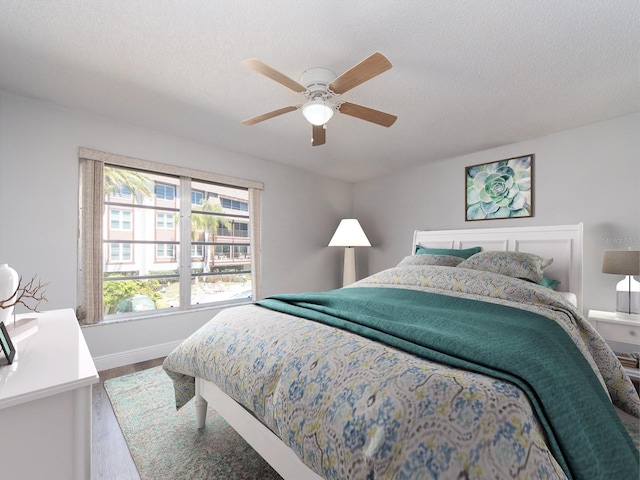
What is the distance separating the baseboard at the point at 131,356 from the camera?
2.71 m

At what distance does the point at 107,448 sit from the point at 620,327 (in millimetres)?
3610

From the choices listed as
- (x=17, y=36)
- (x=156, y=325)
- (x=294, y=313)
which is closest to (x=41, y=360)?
(x=294, y=313)

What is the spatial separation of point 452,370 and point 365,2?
1696 millimetres

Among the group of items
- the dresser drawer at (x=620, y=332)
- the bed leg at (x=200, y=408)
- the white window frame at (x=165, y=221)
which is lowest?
the bed leg at (x=200, y=408)

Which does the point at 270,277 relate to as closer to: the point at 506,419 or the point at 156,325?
the point at 156,325

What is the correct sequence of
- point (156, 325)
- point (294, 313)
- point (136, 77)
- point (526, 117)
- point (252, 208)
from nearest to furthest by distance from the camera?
point (294, 313), point (136, 77), point (526, 117), point (156, 325), point (252, 208)

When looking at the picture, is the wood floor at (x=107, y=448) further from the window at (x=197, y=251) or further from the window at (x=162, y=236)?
the window at (x=197, y=251)

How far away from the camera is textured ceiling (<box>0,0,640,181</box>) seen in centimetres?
153

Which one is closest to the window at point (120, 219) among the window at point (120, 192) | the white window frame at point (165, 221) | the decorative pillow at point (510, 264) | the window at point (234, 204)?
the window at point (120, 192)

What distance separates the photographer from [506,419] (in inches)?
29.5

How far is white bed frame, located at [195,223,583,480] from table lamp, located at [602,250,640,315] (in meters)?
0.28

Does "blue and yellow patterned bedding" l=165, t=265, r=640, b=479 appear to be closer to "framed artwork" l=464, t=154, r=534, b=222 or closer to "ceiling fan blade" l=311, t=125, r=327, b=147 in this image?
"ceiling fan blade" l=311, t=125, r=327, b=147

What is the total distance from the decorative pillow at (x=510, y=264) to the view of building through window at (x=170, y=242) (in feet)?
8.73

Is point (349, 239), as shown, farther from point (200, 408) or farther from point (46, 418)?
point (46, 418)
